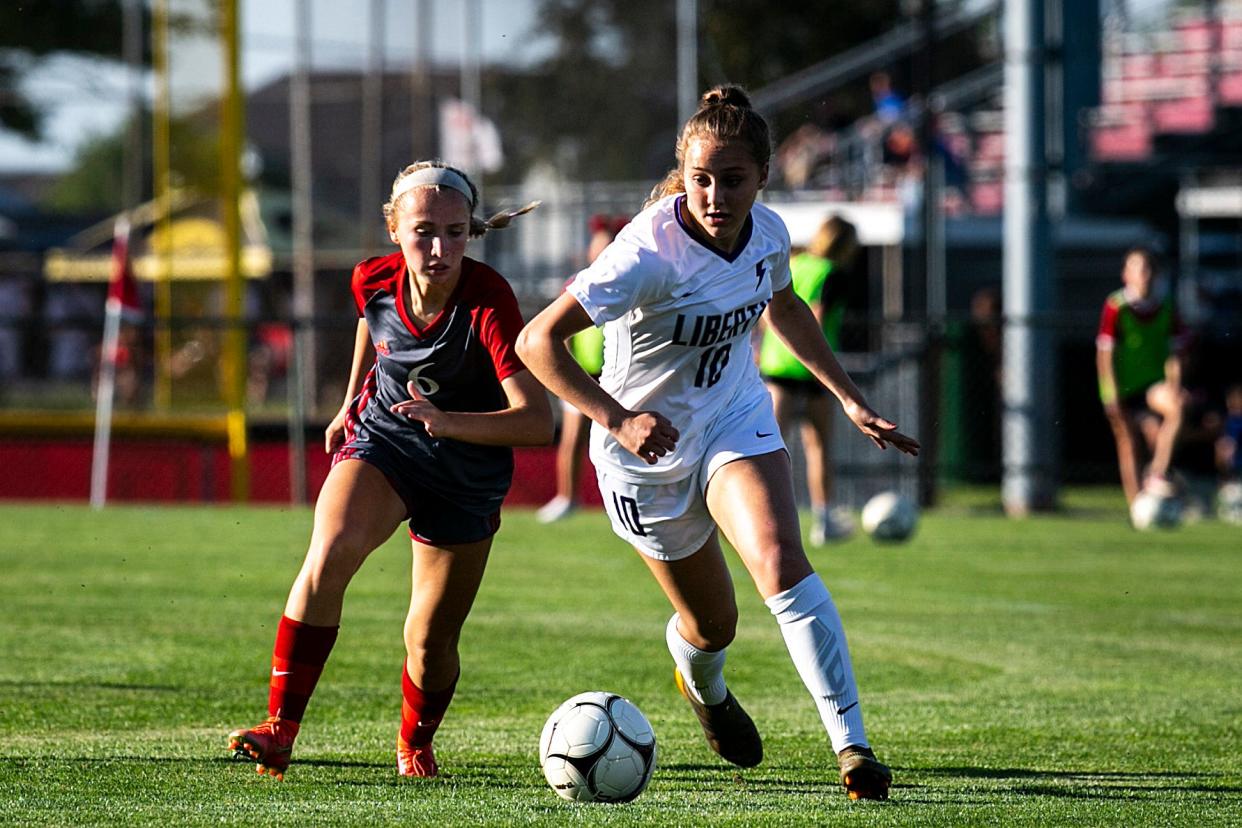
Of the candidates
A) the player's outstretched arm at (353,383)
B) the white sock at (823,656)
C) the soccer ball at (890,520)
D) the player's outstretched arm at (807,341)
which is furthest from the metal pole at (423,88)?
the white sock at (823,656)

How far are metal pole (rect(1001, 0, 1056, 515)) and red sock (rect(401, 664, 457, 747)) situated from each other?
12171 mm

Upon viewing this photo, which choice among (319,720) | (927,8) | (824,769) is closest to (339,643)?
(319,720)

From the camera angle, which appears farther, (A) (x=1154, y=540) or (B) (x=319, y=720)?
(A) (x=1154, y=540)

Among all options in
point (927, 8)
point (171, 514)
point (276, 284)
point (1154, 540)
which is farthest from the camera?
point (276, 284)

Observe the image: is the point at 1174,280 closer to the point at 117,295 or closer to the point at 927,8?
the point at 927,8

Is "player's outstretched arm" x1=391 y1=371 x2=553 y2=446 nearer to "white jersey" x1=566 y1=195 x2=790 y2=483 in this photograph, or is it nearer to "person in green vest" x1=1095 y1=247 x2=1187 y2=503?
"white jersey" x1=566 y1=195 x2=790 y2=483

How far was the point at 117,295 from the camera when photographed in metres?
16.8

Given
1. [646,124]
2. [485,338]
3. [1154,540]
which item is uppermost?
[646,124]

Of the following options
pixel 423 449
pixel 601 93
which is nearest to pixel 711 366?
pixel 423 449

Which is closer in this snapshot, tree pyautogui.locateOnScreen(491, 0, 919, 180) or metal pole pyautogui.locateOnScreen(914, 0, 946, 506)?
metal pole pyautogui.locateOnScreen(914, 0, 946, 506)

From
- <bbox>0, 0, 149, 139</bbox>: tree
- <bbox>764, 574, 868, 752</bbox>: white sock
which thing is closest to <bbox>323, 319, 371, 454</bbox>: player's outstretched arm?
<bbox>764, 574, 868, 752</bbox>: white sock

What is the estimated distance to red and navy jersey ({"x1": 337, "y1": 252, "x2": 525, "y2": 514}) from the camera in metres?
5.16

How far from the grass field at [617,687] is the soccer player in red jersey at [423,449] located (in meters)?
0.37

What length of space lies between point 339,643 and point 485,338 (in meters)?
3.58
